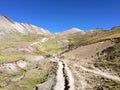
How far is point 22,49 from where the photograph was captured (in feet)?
464

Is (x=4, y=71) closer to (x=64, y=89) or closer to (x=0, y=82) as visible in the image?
(x=0, y=82)

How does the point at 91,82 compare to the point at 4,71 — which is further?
the point at 4,71

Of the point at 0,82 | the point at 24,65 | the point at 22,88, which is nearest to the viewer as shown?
the point at 22,88

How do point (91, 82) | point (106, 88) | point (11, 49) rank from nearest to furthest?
point (106, 88)
point (91, 82)
point (11, 49)

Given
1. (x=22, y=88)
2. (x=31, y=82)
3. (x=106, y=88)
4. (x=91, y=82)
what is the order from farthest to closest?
(x=31, y=82) < (x=22, y=88) < (x=91, y=82) < (x=106, y=88)

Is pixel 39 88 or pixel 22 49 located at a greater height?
pixel 22 49

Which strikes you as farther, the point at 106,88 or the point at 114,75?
the point at 114,75

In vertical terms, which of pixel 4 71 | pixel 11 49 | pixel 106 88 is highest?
pixel 11 49

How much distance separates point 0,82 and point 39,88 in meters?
21.3

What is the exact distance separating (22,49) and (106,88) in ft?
353

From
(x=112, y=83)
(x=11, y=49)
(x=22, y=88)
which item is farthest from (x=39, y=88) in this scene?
(x=11, y=49)

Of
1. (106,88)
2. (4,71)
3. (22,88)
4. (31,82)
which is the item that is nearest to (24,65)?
(4,71)

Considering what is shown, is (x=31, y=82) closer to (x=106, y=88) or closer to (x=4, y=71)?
(x=106, y=88)

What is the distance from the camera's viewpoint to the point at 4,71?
79.6 metres
